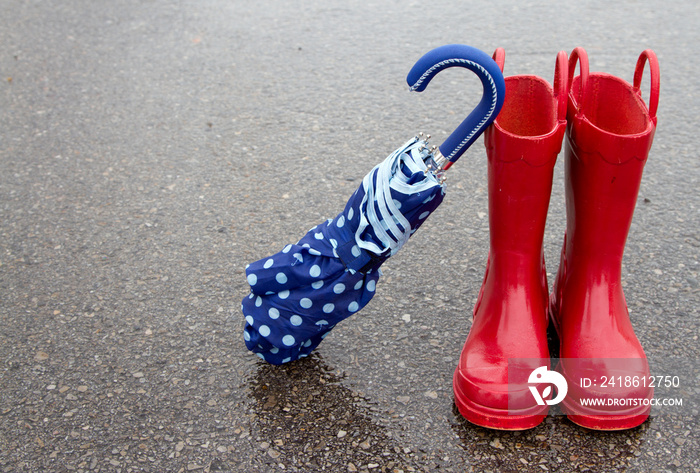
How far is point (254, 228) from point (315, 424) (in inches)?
35.4

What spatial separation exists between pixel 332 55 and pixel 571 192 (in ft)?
7.14

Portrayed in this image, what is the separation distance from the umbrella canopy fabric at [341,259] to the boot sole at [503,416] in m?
0.34

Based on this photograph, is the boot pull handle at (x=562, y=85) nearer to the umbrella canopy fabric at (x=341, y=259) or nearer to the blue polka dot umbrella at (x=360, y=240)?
the blue polka dot umbrella at (x=360, y=240)

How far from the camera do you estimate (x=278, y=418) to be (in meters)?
1.50

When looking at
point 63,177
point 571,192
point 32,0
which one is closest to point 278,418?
point 571,192

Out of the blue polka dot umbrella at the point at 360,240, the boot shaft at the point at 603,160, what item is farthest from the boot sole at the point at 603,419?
the blue polka dot umbrella at the point at 360,240

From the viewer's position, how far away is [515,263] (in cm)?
148

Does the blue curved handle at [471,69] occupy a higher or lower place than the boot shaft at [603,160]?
higher

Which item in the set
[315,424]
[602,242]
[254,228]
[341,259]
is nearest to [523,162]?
[602,242]

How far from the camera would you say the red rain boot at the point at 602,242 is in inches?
53.7

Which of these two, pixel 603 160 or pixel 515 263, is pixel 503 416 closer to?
pixel 515 263

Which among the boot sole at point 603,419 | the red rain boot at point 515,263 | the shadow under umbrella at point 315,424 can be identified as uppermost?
the red rain boot at point 515,263

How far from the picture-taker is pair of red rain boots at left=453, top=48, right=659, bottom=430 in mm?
1363

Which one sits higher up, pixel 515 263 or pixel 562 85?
pixel 562 85
